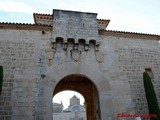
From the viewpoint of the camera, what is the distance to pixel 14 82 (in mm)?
7984

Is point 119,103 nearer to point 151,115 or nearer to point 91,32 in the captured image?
point 151,115

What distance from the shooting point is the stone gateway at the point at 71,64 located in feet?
25.8

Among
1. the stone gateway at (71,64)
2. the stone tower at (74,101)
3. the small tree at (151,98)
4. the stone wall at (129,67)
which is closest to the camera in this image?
the stone gateway at (71,64)

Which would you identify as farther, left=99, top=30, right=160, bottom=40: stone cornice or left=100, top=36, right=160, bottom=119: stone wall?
left=99, top=30, right=160, bottom=40: stone cornice

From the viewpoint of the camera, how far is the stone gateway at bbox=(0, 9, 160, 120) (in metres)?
7.88

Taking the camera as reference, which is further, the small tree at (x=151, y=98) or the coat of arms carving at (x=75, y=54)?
the coat of arms carving at (x=75, y=54)

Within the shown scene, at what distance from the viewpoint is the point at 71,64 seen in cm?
894

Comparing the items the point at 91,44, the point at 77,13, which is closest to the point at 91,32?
the point at 91,44

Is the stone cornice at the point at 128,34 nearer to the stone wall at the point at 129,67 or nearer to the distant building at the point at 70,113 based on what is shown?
the stone wall at the point at 129,67

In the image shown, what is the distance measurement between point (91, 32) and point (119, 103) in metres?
3.75

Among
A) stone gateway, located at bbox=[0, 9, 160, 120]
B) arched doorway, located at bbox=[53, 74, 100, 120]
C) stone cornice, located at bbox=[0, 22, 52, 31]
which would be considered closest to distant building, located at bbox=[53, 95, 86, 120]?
arched doorway, located at bbox=[53, 74, 100, 120]

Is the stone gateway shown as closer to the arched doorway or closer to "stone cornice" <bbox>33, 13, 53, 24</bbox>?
the arched doorway

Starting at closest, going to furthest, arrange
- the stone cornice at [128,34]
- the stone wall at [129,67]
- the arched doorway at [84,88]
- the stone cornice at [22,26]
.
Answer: the stone wall at [129,67], the stone cornice at [22,26], the stone cornice at [128,34], the arched doorway at [84,88]

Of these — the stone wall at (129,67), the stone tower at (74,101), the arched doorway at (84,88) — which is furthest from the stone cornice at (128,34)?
the stone tower at (74,101)
